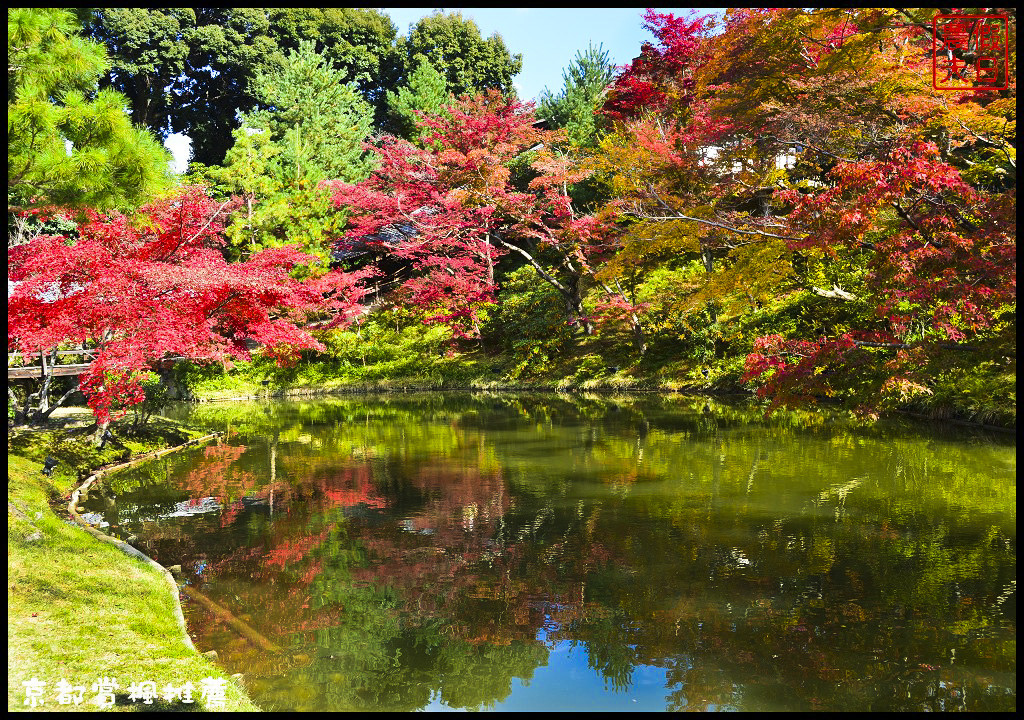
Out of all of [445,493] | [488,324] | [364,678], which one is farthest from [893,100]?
[488,324]

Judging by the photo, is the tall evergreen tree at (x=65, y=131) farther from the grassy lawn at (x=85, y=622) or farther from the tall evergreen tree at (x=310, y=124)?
the tall evergreen tree at (x=310, y=124)

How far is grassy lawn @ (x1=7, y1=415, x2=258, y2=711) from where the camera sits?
3602 millimetres

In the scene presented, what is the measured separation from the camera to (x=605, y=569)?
5.68 m

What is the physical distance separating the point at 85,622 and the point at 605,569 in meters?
3.42

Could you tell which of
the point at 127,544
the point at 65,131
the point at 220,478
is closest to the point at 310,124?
the point at 220,478

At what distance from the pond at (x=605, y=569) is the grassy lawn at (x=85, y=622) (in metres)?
0.31

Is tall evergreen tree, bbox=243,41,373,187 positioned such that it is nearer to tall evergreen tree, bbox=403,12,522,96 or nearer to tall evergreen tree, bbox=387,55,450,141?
tall evergreen tree, bbox=387,55,450,141

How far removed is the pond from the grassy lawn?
1.02 feet

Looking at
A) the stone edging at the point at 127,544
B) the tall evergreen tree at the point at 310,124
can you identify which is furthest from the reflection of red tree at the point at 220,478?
the tall evergreen tree at the point at 310,124

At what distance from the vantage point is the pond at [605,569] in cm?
404

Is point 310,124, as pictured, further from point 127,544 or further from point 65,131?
point 127,544

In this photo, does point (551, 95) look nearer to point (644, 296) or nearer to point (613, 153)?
point (644, 296)

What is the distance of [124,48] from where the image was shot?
94.1 ft

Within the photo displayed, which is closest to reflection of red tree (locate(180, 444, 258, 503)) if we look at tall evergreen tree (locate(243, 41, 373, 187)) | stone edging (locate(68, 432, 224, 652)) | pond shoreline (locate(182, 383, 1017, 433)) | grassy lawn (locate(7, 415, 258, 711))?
stone edging (locate(68, 432, 224, 652))
